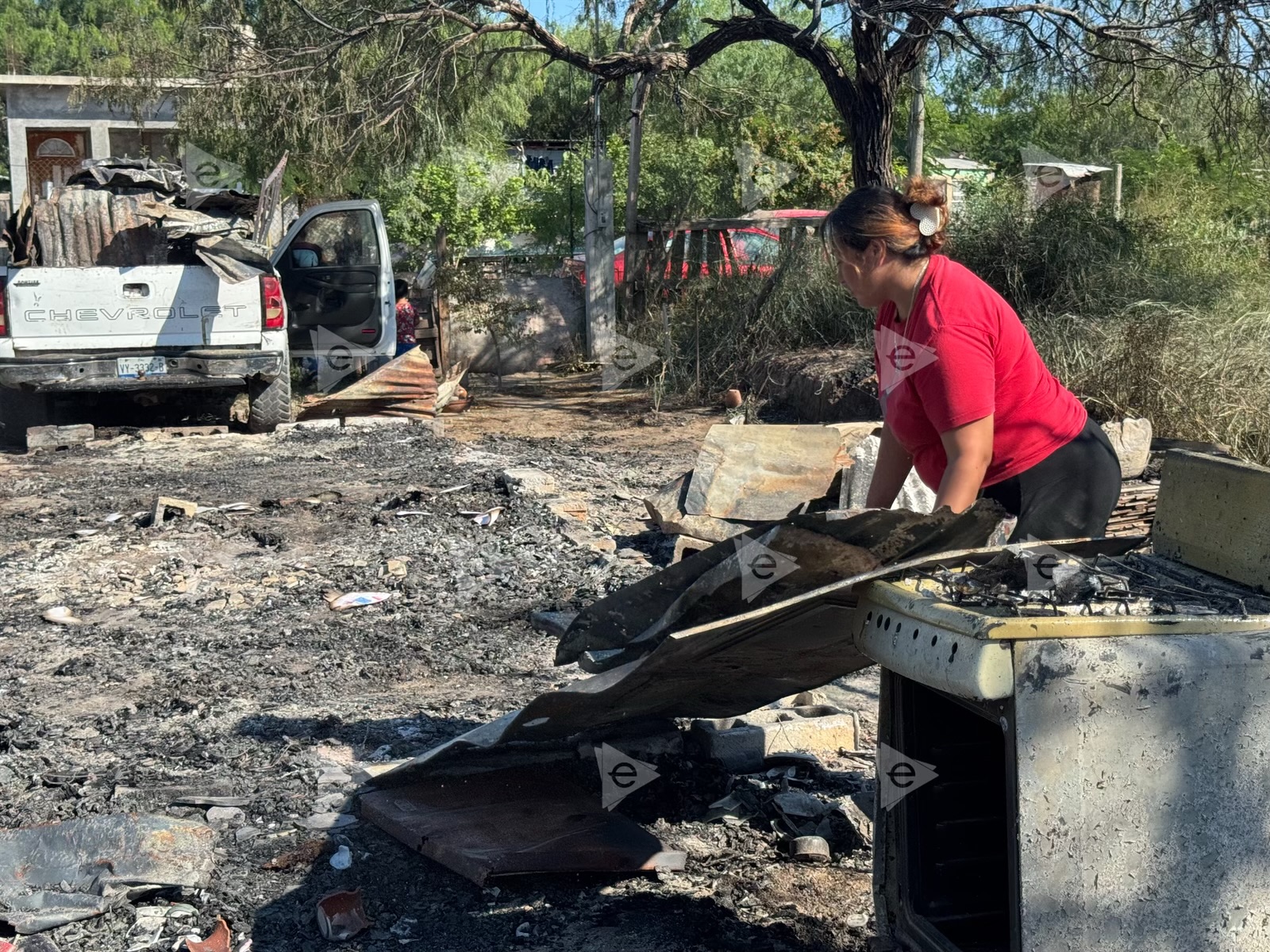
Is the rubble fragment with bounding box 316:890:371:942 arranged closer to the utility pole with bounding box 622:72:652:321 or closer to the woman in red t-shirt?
the woman in red t-shirt

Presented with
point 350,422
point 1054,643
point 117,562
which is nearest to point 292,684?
point 117,562

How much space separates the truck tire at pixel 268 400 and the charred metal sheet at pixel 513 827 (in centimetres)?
801

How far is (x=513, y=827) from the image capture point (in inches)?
136

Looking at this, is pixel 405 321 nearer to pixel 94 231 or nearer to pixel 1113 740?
pixel 94 231

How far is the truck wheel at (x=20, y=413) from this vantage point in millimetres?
11336

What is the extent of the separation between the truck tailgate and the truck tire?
1.63ft

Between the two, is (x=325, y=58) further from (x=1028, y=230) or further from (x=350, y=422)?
(x=1028, y=230)

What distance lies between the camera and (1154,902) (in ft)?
7.36

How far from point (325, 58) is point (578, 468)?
18.5 ft

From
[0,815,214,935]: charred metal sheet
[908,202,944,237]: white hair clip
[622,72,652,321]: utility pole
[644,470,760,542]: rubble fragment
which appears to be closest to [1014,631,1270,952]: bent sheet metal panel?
[908,202,944,237]: white hair clip

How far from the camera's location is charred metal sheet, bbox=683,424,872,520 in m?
7.19

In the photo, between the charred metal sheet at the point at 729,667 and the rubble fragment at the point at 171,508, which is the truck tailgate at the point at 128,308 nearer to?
the rubble fragment at the point at 171,508

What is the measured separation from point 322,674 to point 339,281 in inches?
325

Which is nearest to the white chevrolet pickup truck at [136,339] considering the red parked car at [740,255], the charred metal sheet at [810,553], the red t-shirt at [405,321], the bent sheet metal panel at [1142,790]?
the red t-shirt at [405,321]
